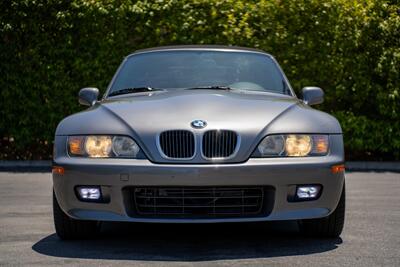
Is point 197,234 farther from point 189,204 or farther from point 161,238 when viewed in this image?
point 189,204

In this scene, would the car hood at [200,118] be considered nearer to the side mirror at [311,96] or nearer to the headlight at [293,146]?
the headlight at [293,146]

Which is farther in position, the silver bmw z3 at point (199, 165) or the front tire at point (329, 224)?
the front tire at point (329, 224)

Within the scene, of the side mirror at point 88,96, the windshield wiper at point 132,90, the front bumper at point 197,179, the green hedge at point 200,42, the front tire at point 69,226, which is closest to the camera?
the front bumper at point 197,179

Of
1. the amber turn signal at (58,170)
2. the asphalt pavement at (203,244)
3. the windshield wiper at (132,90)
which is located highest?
the windshield wiper at (132,90)

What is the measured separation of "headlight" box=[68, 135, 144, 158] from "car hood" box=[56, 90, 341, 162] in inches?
1.8

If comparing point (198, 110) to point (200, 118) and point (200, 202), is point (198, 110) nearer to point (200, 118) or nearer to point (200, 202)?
point (200, 118)

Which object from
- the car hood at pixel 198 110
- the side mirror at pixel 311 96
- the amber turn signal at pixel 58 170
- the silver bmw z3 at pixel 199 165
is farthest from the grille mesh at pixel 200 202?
the side mirror at pixel 311 96

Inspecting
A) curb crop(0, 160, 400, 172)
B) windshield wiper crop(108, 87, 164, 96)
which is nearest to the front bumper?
windshield wiper crop(108, 87, 164, 96)

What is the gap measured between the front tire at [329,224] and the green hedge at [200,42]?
771 cm

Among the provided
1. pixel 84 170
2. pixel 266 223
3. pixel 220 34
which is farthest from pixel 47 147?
pixel 84 170

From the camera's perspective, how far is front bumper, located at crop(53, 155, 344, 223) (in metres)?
6.39

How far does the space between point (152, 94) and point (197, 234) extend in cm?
119

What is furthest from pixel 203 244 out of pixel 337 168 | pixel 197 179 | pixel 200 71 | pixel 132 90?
pixel 200 71

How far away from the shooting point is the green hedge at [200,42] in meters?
14.7
